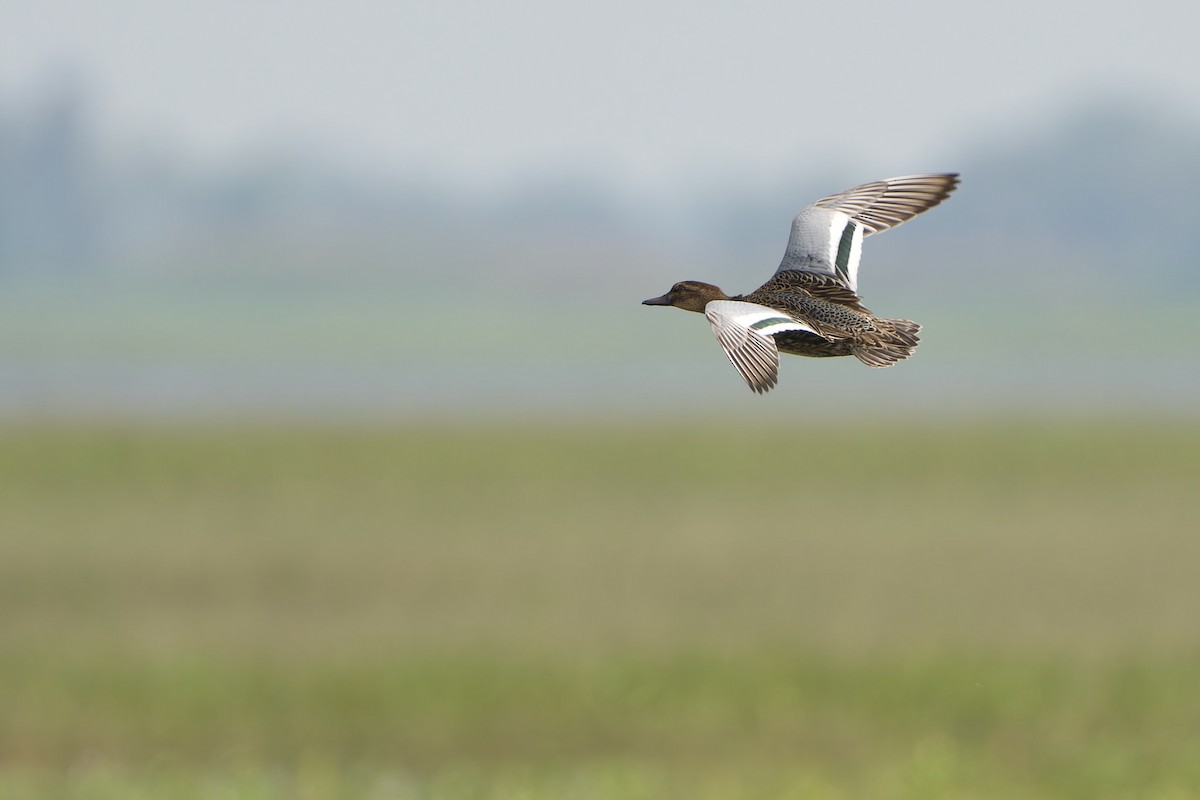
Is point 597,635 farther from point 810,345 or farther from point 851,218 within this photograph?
point 810,345

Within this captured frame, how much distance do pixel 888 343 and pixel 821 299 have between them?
4.7 inches

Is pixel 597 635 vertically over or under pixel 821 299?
under

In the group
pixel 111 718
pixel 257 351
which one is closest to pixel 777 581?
pixel 111 718

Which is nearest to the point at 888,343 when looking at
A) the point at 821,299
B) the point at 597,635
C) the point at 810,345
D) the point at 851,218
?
the point at 821,299

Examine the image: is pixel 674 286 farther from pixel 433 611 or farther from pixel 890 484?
pixel 890 484

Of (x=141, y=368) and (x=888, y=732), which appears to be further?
(x=141, y=368)

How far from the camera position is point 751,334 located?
2.25 meters

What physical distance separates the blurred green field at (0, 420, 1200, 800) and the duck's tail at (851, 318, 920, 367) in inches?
524

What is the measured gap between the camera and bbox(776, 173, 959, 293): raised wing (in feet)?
9.09

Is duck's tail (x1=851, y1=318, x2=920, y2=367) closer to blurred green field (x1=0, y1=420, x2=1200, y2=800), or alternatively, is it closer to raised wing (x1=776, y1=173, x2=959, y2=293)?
raised wing (x1=776, y1=173, x2=959, y2=293)

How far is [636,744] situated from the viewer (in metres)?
20.1

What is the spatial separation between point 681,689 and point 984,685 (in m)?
3.62

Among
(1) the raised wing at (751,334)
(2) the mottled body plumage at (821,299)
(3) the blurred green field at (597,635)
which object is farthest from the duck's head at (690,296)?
(3) the blurred green field at (597,635)

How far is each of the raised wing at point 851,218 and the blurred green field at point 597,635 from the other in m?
13.0
